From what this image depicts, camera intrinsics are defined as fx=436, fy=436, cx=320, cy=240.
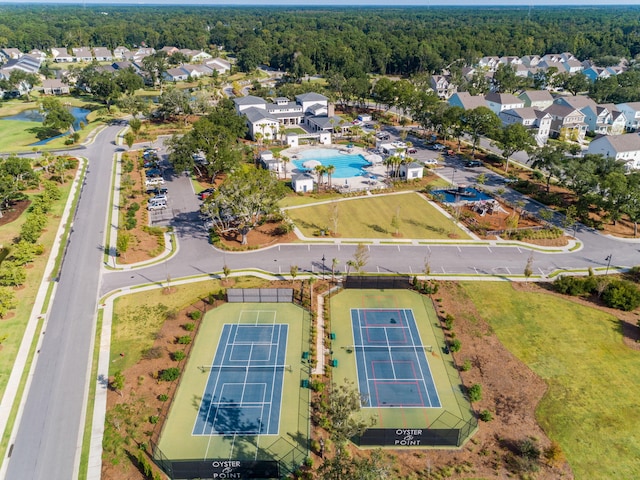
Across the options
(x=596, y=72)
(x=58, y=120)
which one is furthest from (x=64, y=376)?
(x=596, y=72)

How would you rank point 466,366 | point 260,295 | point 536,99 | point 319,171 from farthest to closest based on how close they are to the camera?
1. point 536,99
2. point 319,171
3. point 260,295
4. point 466,366

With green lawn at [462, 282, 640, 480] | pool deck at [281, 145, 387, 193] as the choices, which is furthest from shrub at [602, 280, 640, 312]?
pool deck at [281, 145, 387, 193]

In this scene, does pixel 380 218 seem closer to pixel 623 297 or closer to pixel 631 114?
pixel 623 297

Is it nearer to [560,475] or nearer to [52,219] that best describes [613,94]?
[560,475]

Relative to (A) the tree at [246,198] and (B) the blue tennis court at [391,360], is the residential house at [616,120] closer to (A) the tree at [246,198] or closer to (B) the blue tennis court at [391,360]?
(A) the tree at [246,198]

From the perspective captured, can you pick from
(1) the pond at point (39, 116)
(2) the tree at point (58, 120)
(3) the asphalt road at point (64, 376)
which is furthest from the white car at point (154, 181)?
(1) the pond at point (39, 116)

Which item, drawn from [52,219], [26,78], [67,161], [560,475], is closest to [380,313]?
[560,475]
